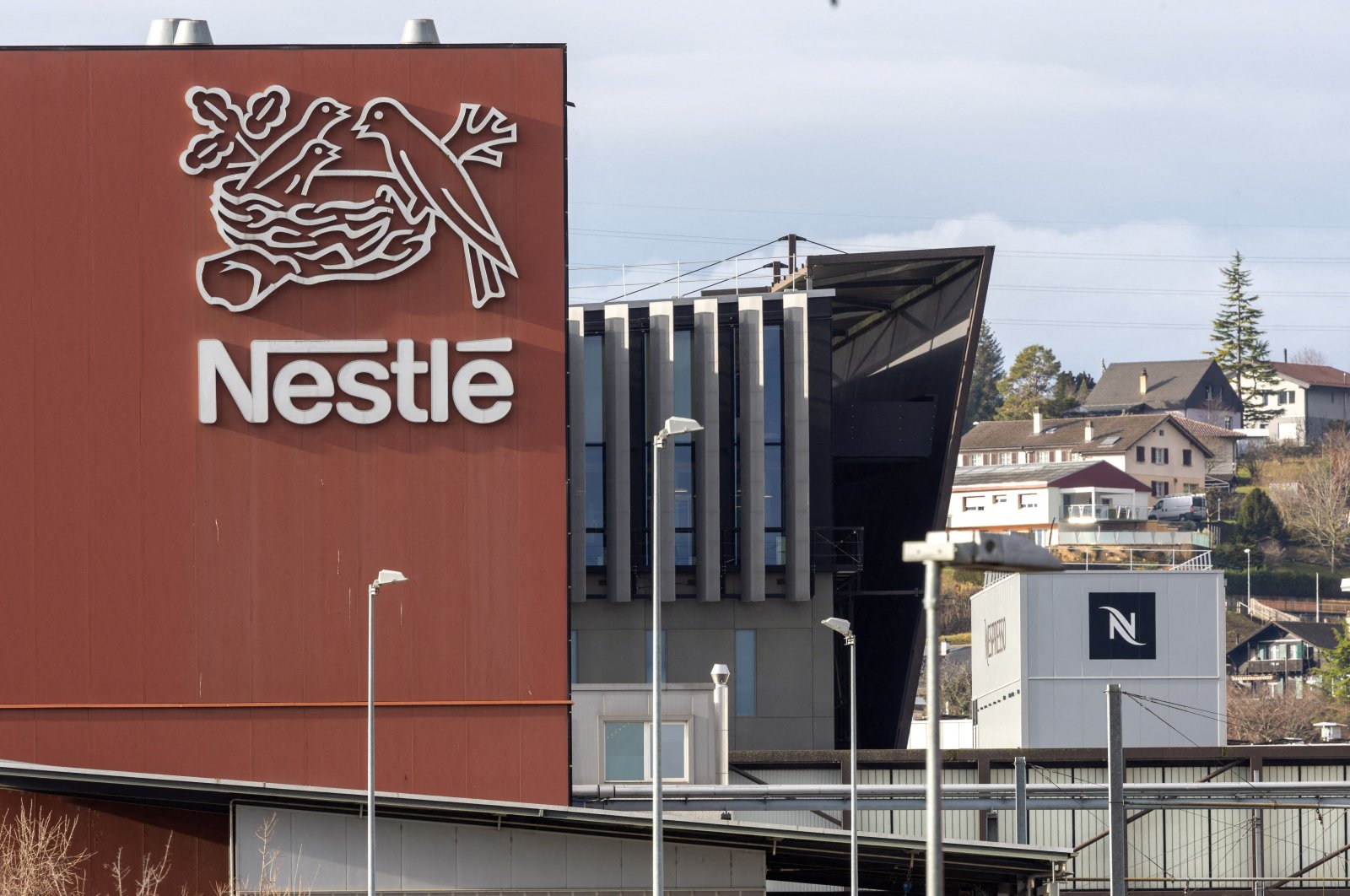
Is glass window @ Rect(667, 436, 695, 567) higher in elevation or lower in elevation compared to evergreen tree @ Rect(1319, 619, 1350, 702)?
higher

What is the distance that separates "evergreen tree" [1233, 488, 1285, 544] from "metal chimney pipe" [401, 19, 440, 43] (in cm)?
11450

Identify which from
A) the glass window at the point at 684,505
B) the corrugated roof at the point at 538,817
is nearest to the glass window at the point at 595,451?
the glass window at the point at 684,505

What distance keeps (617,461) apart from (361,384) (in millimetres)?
22017

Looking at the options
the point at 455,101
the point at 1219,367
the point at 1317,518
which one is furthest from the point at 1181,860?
the point at 1219,367

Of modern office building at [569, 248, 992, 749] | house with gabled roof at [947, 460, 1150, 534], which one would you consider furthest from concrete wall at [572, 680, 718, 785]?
house with gabled roof at [947, 460, 1150, 534]

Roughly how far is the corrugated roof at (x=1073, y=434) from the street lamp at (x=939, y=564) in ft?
465

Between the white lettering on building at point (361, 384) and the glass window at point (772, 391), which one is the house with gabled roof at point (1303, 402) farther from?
the white lettering on building at point (361, 384)

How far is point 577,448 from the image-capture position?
2255 inches

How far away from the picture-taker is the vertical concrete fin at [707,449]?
56.6 meters

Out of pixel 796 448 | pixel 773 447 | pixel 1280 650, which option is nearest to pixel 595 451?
pixel 773 447

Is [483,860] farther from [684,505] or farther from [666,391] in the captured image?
[666,391]

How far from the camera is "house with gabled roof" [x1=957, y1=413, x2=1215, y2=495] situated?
154m

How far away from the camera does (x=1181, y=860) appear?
47250 millimetres

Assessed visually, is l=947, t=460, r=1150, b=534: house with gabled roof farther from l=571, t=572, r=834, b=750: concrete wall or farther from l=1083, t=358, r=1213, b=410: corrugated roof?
l=571, t=572, r=834, b=750: concrete wall
